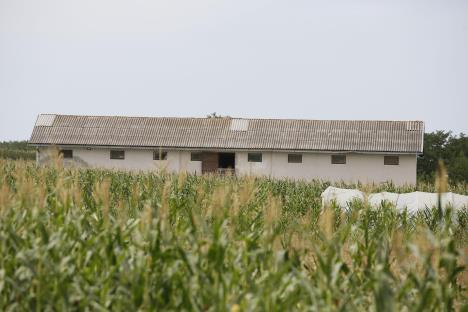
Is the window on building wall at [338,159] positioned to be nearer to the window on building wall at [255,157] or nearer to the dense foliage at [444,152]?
the window on building wall at [255,157]

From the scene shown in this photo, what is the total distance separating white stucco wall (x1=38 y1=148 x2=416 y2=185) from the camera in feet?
118

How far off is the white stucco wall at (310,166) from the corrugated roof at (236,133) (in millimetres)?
488

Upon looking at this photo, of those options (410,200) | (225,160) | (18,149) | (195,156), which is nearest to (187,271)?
(410,200)

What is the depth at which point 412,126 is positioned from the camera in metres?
38.1

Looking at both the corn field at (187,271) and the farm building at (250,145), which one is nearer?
the corn field at (187,271)

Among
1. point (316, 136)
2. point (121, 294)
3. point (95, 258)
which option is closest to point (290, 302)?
point (121, 294)

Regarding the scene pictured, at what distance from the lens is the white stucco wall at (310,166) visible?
118ft

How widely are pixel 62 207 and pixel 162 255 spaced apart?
55.2 inches

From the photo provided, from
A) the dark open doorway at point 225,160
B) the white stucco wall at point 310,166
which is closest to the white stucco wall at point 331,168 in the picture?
the white stucco wall at point 310,166

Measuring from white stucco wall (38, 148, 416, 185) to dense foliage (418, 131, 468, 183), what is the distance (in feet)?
46.3

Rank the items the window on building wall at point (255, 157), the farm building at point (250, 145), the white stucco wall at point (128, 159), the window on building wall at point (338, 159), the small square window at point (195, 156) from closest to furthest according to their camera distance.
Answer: the farm building at point (250, 145) → the window on building wall at point (338, 159) → the window on building wall at point (255, 157) → the white stucco wall at point (128, 159) → the small square window at point (195, 156)

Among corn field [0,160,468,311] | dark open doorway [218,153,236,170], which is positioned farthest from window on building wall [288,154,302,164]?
corn field [0,160,468,311]

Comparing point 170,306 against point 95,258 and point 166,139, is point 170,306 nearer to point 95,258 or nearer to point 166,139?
point 95,258

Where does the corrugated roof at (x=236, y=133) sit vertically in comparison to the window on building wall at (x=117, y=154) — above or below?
above
